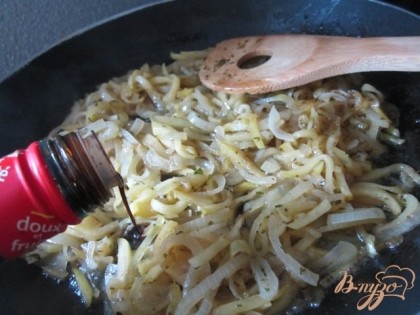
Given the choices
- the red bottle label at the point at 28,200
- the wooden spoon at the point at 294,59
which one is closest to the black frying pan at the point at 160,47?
the wooden spoon at the point at 294,59

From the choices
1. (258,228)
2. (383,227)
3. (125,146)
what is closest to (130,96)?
(125,146)

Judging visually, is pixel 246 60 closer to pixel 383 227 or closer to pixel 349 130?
pixel 349 130

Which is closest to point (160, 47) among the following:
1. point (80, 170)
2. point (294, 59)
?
point (294, 59)

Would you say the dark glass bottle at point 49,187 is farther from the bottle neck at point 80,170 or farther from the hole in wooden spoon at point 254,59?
the hole in wooden spoon at point 254,59

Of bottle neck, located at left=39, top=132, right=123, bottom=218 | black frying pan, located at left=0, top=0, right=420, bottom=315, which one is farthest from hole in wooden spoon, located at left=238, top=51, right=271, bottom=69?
bottle neck, located at left=39, top=132, right=123, bottom=218

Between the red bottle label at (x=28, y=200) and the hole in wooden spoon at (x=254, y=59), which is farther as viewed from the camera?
the hole in wooden spoon at (x=254, y=59)

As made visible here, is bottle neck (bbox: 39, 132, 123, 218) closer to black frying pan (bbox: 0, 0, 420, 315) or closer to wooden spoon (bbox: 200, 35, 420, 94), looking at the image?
black frying pan (bbox: 0, 0, 420, 315)
